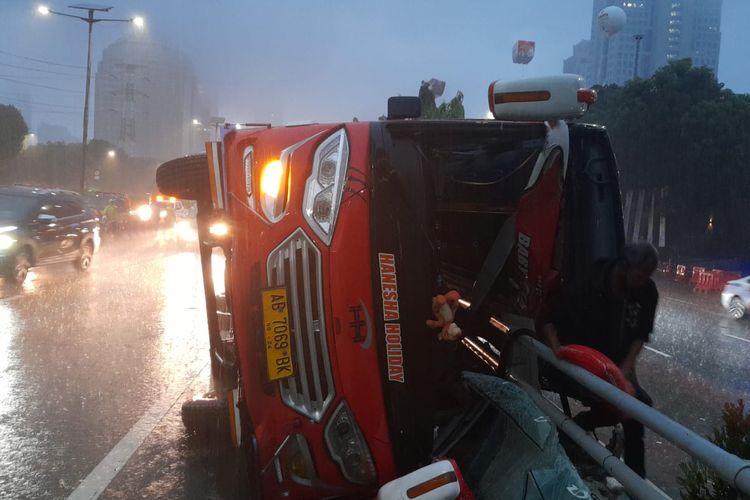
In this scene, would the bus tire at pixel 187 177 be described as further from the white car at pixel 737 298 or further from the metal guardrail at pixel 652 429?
the white car at pixel 737 298

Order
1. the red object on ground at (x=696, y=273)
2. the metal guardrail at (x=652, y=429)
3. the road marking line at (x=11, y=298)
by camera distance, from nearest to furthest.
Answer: the metal guardrail at (x=652, y=429), the road marking line at (x=11, y=298), the red object on ground at (x=696, y=273)

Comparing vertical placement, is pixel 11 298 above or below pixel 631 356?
below

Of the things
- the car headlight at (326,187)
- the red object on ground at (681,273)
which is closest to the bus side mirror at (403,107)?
the car headlight at (326,187)

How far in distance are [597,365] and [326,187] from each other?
161 centimetres

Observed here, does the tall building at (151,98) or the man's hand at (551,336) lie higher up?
the tall building at (151,98)

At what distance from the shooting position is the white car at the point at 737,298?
1581cm

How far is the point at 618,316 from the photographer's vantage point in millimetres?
4227

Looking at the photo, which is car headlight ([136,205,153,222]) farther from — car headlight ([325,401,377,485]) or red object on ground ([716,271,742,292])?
car headlight ([325,401,377,485])

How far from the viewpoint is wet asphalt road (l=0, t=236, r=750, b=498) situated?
4.51 m

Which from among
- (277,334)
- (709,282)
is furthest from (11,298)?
(709,282)

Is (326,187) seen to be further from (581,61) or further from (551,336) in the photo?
(581,61)

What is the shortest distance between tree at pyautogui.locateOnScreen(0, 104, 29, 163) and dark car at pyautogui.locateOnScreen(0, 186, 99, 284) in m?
34.9

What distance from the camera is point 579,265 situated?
4250 mm

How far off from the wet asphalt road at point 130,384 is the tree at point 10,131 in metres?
36.2
